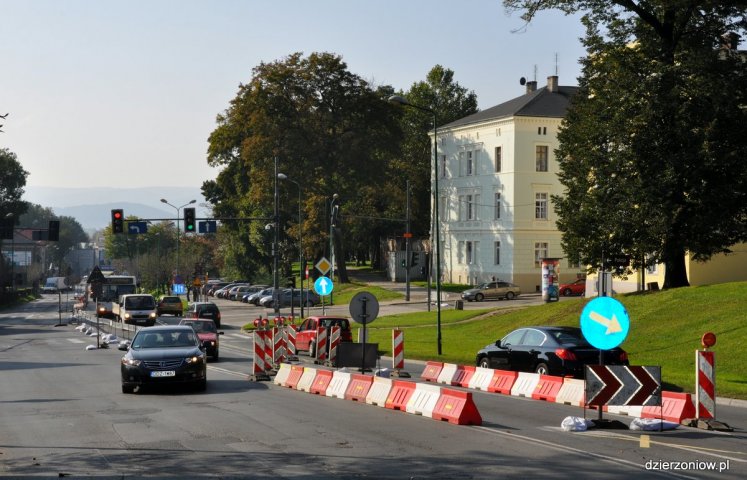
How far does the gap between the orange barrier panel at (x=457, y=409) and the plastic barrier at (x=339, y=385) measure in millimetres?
4509

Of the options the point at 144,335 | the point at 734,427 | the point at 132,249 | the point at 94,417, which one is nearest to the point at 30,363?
the point at 144,335

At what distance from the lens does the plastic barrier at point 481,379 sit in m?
23.2

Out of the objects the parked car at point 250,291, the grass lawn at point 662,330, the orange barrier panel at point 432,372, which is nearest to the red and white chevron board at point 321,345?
the grass lawn at point 662,330

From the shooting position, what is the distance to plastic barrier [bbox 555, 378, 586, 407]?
1934 centimetres

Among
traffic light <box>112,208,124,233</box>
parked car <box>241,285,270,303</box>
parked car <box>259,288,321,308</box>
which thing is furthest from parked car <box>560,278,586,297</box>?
parked car <box>241,285,270,303</box>

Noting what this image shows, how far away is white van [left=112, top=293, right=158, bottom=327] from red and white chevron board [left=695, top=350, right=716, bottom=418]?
43239 mm

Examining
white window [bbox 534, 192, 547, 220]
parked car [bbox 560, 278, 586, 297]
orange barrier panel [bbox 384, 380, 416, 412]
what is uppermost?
white window [bbox 534, 192, 547, 220]

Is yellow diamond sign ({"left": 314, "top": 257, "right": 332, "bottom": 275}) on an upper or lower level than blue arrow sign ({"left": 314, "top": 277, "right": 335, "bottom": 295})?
upper

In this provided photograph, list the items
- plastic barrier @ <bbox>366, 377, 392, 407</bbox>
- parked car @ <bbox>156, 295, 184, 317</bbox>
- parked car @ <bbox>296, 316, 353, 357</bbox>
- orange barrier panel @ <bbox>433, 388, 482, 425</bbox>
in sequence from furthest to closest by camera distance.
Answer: parked car @ <bbox>156, 295, 184, 317</bbox> → parked car @ <bbox>296, 316, 353, 357</bbox> → plastic barrier @ <bbox>366, 377, 392, 407</bbox> → orange barrier panel @ <bbox>433, 388, 482, 425</bbox>

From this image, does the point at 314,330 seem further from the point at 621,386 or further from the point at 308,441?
the point at 308,441

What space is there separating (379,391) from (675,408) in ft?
18.9

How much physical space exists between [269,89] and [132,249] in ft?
386

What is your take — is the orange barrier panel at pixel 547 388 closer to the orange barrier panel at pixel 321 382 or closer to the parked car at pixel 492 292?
the orange barrier panel at pixel 321 382

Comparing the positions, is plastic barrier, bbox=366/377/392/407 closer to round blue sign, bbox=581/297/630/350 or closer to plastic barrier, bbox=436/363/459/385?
plastic barrier, bbox=436/363/459/385
